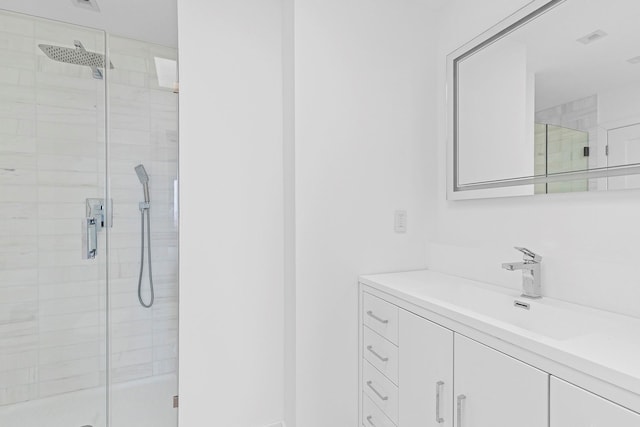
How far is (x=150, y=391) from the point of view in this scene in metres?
1.67

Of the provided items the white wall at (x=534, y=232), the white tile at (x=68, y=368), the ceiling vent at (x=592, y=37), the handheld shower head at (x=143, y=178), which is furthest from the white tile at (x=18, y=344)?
the ceiling vent at (x=592, y=37)

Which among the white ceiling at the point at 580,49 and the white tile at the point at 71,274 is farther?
the white tile at the point at 71,274

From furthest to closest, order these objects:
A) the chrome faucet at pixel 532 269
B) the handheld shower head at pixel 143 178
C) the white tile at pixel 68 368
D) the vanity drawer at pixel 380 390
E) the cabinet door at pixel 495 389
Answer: the handheld shower head at pixel 143 178 < the white tile at pixel 68 368 < the vanity drawer at pixel 380 390 < the chrome faucet at pixel 532 269 < the cabinet door at pixel 495 389

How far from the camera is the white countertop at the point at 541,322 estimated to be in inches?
26.9

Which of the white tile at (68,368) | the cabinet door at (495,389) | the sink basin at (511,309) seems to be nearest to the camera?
the cabinet door at (495,389)

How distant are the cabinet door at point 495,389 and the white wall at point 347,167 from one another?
707 mm

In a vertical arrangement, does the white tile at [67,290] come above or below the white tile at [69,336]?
above

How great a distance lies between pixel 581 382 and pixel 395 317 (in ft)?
2.27

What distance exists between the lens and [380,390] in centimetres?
144

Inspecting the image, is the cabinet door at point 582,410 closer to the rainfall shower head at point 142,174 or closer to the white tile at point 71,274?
the rainfall shower head at point 142,174

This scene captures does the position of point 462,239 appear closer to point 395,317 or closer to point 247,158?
point 395,317

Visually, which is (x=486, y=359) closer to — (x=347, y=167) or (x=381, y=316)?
(x=381, y=316)

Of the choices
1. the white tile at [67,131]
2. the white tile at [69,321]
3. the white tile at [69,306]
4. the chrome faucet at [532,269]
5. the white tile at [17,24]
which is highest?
the white tile at [17,24]

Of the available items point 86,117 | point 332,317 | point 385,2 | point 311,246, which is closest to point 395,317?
point 332,317
